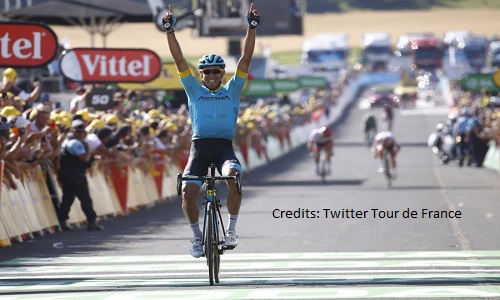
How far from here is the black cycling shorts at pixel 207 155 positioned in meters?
12.8

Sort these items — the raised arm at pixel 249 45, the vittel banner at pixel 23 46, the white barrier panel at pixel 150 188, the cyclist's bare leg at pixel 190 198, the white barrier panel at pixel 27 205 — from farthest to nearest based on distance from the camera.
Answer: the white barrier panel at pixel 150 188, the vittel banner at pixel 23 46, the white barrier panel at pixel 27 205, the raised arm at pixel 249 45, the cyclist's bare leg at pixel 190 198

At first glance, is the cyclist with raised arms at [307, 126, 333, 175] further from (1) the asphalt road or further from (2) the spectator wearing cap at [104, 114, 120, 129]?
(2) the spectator wearing cap at [104, 114, 120, 129]

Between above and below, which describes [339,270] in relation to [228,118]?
below

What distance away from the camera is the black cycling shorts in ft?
41.8

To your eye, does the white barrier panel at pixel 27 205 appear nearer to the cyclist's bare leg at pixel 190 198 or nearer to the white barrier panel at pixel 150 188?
the cyclist's bare leg at pixel 190 198

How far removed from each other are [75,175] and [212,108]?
25.7 ft

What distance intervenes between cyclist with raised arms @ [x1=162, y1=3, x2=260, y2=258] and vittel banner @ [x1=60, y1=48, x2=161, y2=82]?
1226cm

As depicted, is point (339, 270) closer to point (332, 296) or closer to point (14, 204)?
point (332, 296)

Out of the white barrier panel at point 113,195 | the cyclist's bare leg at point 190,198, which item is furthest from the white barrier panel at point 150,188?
the cyclist's bare leg at point 190,198

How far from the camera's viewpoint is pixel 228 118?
12.8m

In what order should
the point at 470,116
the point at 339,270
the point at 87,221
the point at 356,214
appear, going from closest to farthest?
the point at 339,270 → the point at 87,221 → the point at 356,214 → the point at 470,116

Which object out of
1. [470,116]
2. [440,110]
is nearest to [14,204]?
[470,116]

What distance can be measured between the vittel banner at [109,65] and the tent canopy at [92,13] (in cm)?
712

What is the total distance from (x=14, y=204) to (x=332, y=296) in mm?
7960
